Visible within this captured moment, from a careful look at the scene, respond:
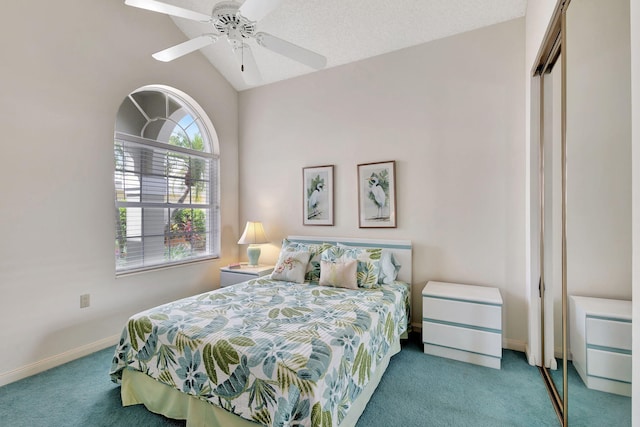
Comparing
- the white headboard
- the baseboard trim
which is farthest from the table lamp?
the baseboard trim

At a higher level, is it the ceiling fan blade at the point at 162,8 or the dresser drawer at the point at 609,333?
the ceiling fan blade at the point at 162,8

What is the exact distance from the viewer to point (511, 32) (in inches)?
106

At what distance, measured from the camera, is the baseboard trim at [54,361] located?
87.4 inches

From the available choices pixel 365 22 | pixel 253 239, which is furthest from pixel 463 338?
pixel 365 22

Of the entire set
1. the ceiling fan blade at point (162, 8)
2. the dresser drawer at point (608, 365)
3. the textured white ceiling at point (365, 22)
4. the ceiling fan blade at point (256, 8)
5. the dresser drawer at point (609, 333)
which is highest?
the textured white ceiling at point (365, 22)

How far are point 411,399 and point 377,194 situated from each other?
1.94 meters

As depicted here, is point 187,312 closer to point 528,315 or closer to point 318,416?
point 318,416

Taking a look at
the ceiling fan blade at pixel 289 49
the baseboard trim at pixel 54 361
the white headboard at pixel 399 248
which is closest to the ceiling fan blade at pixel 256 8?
the ceiling fan blade at pixel 289 49

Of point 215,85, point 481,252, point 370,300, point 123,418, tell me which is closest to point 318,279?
point 370,300

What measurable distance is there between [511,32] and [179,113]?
3.62 meters

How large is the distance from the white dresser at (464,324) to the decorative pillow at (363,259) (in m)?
Result: 0.48

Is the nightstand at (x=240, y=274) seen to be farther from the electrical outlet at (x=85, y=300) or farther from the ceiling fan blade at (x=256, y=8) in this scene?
the ceiling fan blade at (x=256, y=8)

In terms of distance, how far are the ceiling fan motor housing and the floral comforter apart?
6.25 ft

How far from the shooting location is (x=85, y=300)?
2672 millimetres
